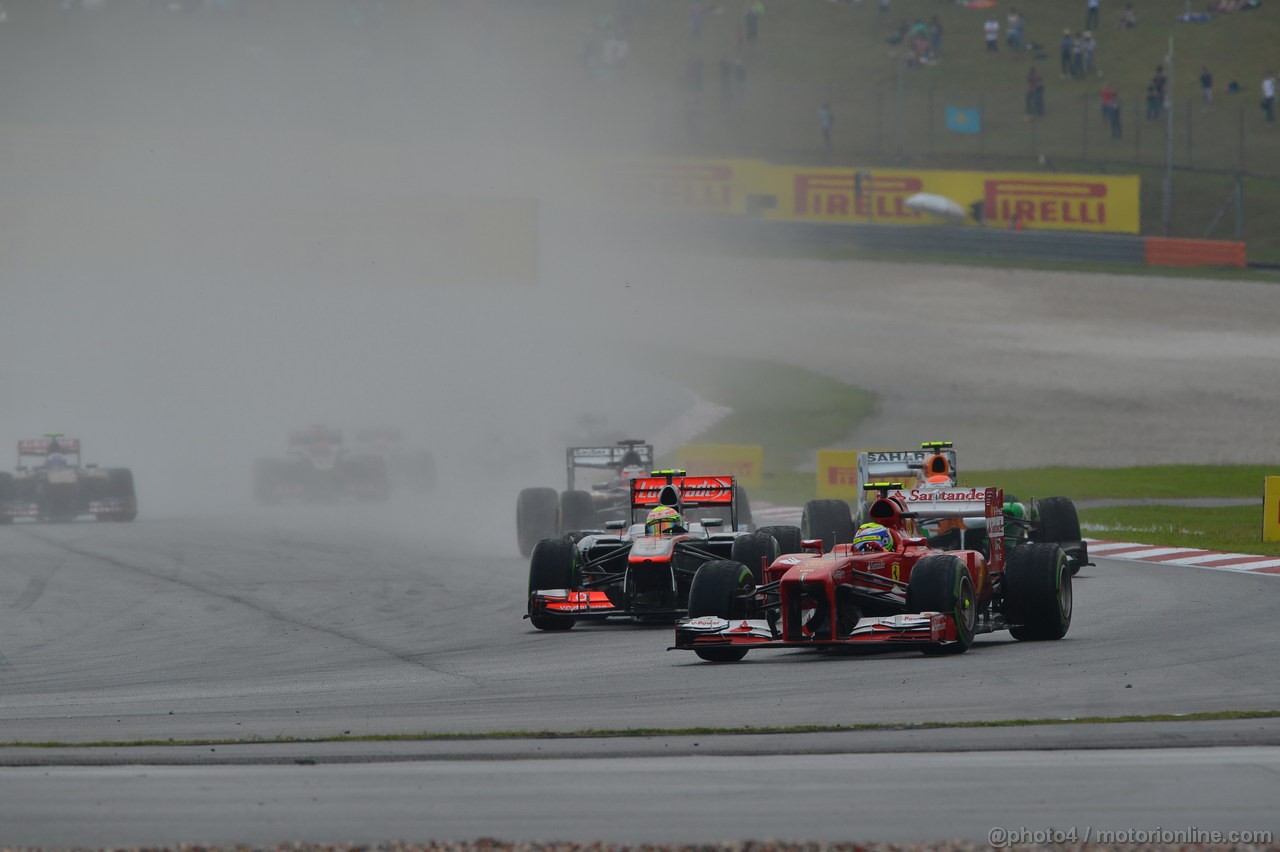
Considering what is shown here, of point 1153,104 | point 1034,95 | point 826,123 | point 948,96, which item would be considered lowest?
point 826,123

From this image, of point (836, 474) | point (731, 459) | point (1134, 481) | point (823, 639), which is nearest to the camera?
point (823, 639)

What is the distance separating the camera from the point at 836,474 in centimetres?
3628

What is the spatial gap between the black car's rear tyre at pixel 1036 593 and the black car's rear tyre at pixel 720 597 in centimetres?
235

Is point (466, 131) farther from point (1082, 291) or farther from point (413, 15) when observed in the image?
point (1082, 291)

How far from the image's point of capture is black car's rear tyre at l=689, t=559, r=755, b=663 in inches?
611

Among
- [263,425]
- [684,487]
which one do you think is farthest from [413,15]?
[684,487]

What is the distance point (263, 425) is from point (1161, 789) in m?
42.5

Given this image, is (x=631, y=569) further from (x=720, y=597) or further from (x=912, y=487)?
(x=912, y=487)

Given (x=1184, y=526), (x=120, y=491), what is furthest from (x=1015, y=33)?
(x=120, y=491)

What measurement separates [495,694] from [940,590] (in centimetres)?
377

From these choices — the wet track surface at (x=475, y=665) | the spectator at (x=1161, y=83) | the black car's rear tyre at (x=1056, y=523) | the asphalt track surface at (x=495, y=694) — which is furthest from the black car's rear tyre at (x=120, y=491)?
the spectator at (x=1161, y=83)

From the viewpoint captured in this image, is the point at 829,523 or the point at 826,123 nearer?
the point at 829,523

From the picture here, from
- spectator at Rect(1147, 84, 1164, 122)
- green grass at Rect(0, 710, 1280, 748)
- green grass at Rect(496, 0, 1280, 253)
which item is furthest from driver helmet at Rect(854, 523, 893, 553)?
spectator at Rect(1147, 84, 1164, 122)

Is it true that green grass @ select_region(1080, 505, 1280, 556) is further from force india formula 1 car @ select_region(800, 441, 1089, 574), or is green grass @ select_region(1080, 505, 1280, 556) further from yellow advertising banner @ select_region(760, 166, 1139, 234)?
yellow advertising banner @ select_region(760, 166, 1139, 234)
